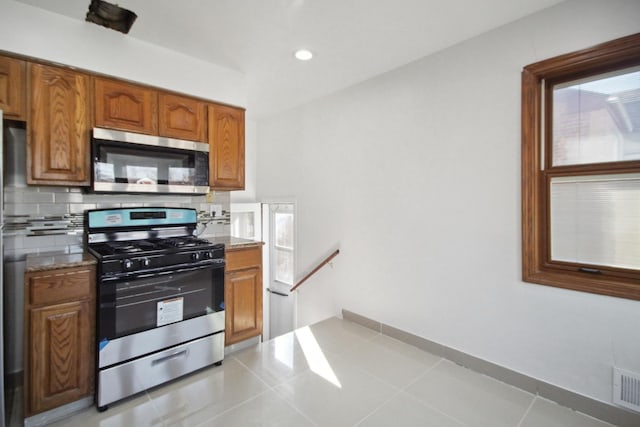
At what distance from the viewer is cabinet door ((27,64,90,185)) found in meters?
2.05

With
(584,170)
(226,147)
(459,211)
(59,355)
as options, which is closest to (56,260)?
(59,355)

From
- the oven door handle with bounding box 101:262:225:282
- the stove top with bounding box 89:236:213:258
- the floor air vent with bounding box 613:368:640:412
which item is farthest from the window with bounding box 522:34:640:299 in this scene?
the stove top with bounding box 89:236:213:258

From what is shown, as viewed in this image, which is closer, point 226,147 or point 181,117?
point 181,117

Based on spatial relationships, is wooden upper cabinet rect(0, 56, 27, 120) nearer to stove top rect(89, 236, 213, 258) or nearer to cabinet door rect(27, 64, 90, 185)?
cabinet door rect(27, 64, 90, 185)

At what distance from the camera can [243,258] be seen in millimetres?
2775

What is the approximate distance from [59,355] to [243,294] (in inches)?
49.9

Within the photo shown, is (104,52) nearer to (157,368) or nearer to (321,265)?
(157,368)

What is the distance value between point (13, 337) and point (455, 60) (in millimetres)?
3975

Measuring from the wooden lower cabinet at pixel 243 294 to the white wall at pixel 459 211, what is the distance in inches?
39.1

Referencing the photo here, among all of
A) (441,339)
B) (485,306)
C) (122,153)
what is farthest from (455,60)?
(122,153)

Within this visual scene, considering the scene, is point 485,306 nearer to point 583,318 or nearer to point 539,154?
point 583,318

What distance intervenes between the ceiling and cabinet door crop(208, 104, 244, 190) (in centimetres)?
44

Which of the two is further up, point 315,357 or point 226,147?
point 226,147

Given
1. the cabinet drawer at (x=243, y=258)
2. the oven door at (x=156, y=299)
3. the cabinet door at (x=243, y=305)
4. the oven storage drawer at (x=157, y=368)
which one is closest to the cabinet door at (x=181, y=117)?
the cabinet drawer at (x=243, y=258)
